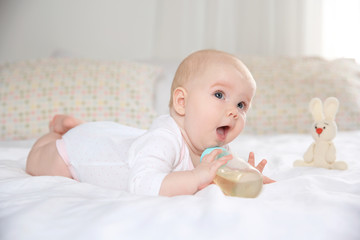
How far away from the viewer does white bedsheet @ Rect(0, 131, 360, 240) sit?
53 centimetres

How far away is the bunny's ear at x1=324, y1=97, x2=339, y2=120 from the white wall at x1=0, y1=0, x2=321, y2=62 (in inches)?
64.3

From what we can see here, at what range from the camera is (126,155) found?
0.95 metres

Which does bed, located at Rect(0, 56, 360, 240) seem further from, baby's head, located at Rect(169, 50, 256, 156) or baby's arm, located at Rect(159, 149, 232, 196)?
baby's head, located at Rect(169, 50, 256, 156)

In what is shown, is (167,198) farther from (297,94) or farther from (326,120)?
(297,94)

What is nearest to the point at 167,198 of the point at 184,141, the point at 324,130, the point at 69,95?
the point at 184,141

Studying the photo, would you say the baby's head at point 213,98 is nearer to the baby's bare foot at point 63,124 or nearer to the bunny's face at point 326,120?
the bunny's face at point 326,120

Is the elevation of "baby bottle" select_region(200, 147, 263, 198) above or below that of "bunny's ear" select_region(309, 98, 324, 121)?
below

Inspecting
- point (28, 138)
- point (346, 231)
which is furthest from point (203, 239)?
point (28, 138)

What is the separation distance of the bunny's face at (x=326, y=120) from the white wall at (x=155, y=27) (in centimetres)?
161

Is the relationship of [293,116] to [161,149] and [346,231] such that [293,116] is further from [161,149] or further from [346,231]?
[346,231]

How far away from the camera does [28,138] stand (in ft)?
5.77

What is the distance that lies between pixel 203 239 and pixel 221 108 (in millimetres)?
400

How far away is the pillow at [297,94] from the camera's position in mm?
1910

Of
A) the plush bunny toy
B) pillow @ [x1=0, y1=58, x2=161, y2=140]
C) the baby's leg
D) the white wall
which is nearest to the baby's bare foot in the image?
the baby's leg
